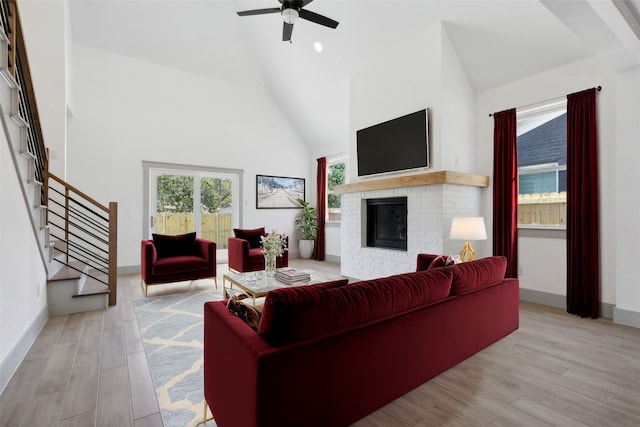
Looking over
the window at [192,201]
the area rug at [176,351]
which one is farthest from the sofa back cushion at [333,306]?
the window at [192,201]

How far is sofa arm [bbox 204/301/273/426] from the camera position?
50.7 inches

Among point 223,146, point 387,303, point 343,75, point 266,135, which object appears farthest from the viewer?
point 266,135

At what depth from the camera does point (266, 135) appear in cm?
722

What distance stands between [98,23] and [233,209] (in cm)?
390

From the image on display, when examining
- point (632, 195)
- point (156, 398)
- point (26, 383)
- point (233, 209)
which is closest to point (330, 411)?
point (156, 398)

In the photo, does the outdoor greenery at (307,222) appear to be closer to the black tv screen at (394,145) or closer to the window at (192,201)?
the window at (192,201)

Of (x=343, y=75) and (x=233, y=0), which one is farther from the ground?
(x=233, y=0)

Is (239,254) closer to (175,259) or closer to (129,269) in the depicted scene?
(175,259)

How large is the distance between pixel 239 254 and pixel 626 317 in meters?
4.74

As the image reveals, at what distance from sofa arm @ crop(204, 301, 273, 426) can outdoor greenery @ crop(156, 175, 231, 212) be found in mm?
4923

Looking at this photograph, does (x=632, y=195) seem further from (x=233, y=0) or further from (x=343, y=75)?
(x=233, y=0)

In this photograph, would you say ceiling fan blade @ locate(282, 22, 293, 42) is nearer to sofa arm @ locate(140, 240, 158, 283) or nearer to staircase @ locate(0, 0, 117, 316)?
staircase @ locate(0, 0, 117, 316)

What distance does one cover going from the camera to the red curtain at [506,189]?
13.6 ft

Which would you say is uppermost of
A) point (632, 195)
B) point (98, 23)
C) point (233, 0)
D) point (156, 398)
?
point (233, 0)
